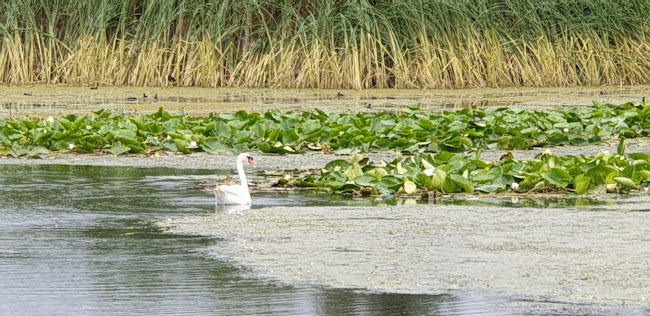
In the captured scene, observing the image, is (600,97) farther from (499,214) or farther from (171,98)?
(499,214)

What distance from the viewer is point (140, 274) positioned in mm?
6449

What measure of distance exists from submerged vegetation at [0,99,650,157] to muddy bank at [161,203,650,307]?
4220mm

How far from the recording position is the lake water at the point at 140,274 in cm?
569

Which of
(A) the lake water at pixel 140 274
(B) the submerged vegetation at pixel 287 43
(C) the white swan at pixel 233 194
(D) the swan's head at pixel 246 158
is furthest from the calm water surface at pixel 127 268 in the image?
(B) the submerged vegetation at pixel 287 43

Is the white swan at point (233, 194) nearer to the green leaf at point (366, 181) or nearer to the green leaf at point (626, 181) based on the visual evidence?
the green leaf at point (366, 181)

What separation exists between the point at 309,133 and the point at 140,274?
6832 millimetres

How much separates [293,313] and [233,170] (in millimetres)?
6105

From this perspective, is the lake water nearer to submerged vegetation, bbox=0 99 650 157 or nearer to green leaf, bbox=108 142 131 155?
green leaf, bbox=108 142 131 155

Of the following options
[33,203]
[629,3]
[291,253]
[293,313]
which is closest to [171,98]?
[629,3]

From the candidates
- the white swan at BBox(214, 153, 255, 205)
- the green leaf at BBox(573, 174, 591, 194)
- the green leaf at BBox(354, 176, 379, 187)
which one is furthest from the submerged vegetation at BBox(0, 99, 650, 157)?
the white swan at BBox(214, 153, 255, 205)

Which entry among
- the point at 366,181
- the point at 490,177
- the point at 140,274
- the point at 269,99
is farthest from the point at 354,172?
the point at 269,99

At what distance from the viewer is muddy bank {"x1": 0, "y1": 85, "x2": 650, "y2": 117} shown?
18.5 m

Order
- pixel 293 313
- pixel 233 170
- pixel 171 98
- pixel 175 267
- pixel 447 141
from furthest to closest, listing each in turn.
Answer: pixel 171 98
pixel 447 141
pixel 233 170
pixel 175 267
pixel 293 313

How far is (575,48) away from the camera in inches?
893
